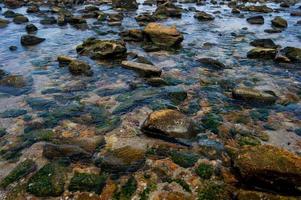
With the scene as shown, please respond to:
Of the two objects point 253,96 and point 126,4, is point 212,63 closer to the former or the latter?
point 253,96

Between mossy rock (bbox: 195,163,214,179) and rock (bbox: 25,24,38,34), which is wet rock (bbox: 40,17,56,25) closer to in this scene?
rock (bbox: 25,24,38,34)

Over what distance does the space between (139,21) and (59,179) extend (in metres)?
25.8

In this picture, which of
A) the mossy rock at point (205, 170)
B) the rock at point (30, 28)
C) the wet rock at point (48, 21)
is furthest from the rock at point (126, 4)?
the mossy rock at point (205, 170)

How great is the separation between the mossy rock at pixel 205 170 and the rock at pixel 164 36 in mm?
14636

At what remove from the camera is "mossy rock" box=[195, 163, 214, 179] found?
10531 millimetres

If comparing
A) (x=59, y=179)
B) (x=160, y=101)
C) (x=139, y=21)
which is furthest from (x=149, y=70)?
(x=139, y=21)

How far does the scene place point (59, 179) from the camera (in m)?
10.3

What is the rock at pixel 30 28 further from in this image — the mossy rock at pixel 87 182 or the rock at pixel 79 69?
the mossy rock at pixel 87 182

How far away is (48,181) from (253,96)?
10.1 meters

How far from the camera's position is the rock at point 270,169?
895cm

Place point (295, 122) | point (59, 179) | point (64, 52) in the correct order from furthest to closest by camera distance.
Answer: point (64, 52)
point (295, 122)
point (59, 179)

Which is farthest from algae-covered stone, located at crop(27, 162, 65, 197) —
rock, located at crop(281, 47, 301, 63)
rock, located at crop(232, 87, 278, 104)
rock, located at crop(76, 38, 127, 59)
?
rock, located at crop(281, 47, 301, 63)

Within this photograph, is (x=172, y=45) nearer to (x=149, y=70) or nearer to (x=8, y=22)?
(x=149, y=70)

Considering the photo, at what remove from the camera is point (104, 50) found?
21.7m
